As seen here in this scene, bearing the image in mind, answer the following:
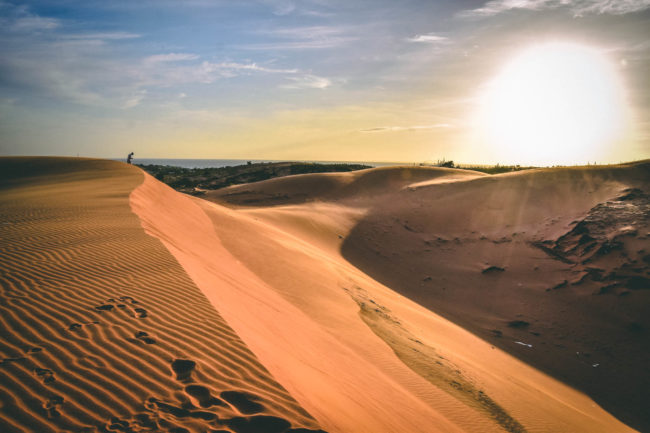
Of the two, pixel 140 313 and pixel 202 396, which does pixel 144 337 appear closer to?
pixel 140 313

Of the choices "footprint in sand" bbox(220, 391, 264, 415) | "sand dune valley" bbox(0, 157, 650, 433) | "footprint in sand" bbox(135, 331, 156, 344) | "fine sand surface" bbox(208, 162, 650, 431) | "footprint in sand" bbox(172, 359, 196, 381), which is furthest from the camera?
"fine sand surface" bbox(208, 162, 650, 431)

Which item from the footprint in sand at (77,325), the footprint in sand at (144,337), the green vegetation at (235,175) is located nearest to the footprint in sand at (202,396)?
the footprint in sand at (144,337)

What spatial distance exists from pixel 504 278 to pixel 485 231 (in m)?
3.70

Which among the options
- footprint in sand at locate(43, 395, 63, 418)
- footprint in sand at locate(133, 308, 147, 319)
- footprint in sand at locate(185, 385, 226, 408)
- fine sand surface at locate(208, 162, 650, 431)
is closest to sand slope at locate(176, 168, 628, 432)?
footprint in sand at locate(185, 385, 226, 408)

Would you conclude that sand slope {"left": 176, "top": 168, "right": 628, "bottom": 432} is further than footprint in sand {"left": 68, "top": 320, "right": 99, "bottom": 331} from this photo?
Yes

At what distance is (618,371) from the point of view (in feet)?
26.4

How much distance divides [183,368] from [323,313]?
395 cm

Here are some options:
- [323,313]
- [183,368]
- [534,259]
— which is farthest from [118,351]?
[534,259]

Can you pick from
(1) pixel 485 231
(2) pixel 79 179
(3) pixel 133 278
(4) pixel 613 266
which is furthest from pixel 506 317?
(2) pixel 79 179

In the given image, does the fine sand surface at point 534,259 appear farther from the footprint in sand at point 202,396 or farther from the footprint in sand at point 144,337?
the footprint in sand at point 144,337

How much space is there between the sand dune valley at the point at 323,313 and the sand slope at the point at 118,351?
18 millimetres

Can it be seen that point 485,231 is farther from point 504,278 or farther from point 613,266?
point 613,266

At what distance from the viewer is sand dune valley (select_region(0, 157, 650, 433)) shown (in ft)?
9.23

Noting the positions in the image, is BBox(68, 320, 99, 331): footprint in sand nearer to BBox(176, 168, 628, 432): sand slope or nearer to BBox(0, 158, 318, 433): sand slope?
BBox(0, 158, 318, 433): sand slope
